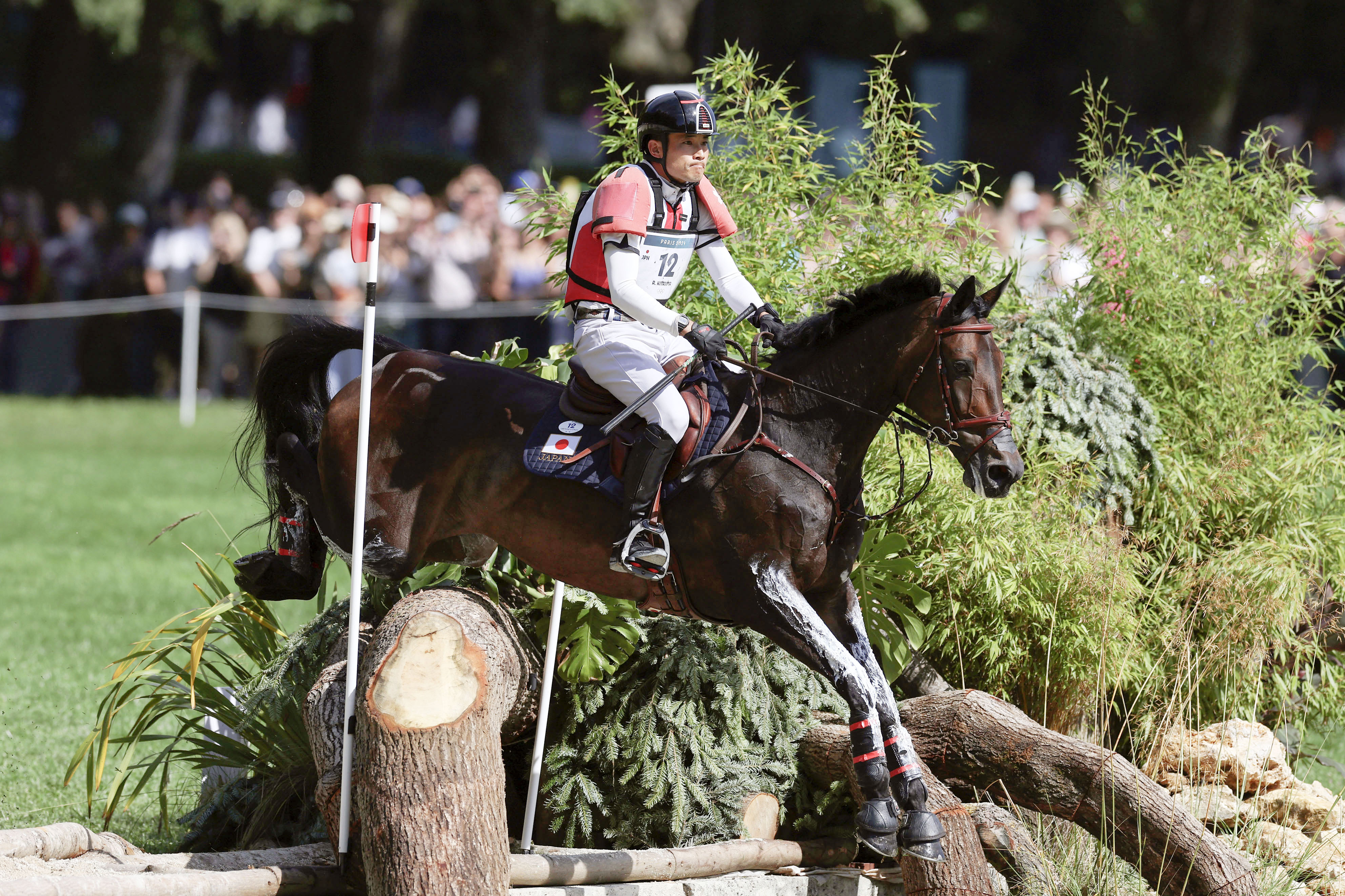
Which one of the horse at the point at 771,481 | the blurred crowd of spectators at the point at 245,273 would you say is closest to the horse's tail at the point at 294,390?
the horse at the point at 771,481

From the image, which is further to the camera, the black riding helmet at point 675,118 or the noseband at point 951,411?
the black riding helmet at point 675,118

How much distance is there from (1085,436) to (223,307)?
1153 cm

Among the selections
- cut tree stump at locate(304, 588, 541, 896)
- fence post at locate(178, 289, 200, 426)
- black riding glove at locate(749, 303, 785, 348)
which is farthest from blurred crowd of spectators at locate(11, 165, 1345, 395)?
cut tree stump at locate(304, 588, 541, 896)

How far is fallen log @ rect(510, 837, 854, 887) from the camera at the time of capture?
4.82 metres

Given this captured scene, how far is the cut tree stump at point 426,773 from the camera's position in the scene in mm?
4379

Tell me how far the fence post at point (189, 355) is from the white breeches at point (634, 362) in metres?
11.5

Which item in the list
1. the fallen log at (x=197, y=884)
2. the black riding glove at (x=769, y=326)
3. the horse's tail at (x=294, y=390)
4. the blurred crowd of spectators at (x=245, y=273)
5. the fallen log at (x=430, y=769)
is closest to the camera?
the fallen log at (x=197, y=884)

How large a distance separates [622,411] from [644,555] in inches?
18.6

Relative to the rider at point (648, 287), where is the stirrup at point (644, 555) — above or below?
below

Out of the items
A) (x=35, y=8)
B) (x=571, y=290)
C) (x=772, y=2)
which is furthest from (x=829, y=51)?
(x=571, y=290)

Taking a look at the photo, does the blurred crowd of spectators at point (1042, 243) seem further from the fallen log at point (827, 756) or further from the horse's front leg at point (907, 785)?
the horse's front leg at point (907, 785)

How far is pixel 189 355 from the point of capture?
1577 cm

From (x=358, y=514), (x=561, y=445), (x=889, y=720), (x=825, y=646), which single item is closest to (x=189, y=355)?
(x=358, y=514)

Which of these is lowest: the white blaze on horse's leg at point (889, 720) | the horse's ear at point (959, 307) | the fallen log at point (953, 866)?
the fallen log at point (953, 866)
